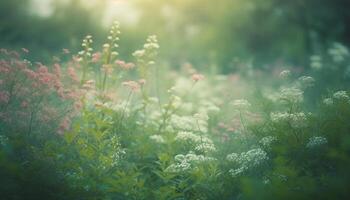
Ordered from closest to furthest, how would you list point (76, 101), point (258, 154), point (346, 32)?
point (258, 154) → point (76, 101) → point (346, 32)

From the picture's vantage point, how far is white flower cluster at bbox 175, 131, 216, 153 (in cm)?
552

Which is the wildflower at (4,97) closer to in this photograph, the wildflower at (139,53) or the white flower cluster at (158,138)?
the white flower cluster at (158,138)

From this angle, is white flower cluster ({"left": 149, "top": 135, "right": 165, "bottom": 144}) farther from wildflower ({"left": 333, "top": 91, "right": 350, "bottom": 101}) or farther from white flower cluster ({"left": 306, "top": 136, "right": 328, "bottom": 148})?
wildflower ({"left": 333, "top": 91, "right": 350, "bottom": 101})

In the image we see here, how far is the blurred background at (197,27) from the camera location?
13625 mm

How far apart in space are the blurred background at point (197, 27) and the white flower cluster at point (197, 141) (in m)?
6.64

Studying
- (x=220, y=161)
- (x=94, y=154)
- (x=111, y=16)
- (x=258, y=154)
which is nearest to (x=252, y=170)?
(x=258, y=154)

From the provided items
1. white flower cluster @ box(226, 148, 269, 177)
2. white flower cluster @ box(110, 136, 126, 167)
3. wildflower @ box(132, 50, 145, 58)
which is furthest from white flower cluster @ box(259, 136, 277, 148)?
wildflower @ box(132, 50, 145, 58)

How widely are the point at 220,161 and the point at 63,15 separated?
394 inches

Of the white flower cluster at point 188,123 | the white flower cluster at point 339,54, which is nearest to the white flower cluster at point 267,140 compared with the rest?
the white flower cluster at point 188,123

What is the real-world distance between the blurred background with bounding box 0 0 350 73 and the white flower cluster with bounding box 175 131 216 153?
6.64 metres

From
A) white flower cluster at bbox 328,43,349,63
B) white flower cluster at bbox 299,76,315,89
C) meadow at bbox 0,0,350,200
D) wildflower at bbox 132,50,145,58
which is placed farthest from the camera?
white flower cluster at bbox 328,43,349,63

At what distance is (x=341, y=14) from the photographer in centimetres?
1484

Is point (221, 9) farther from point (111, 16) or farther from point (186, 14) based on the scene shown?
point (111, 16)

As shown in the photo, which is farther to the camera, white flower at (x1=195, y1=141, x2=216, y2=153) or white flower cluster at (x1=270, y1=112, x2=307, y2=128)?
white flower at (x1=195, y1=141, x2=216, y2=153)
